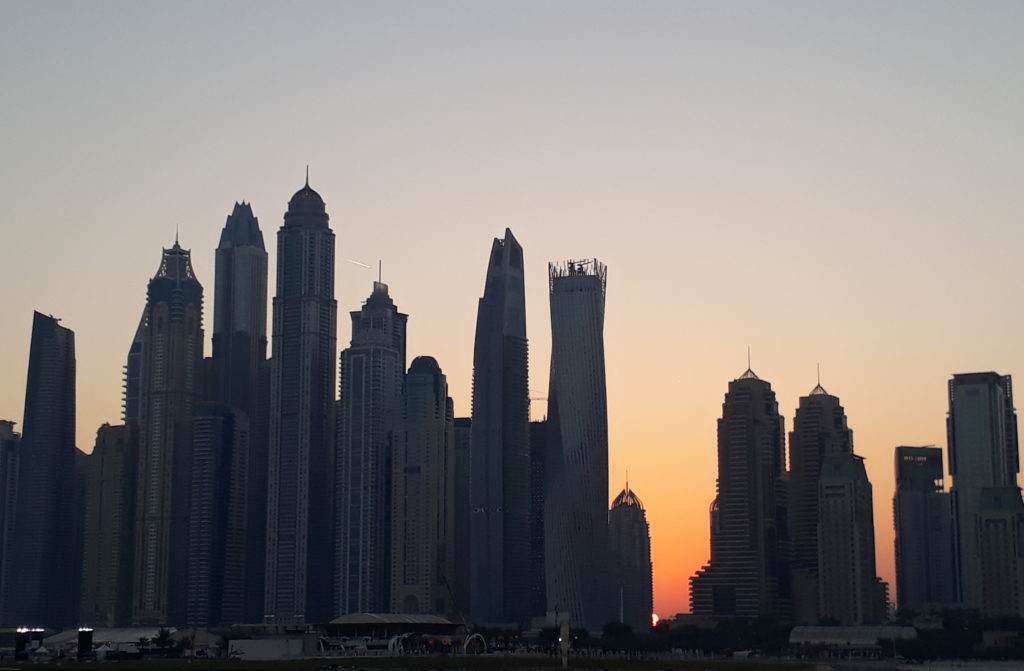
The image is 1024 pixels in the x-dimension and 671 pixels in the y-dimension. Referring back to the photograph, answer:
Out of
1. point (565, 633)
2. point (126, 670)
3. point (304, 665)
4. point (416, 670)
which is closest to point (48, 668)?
point (126, 670)

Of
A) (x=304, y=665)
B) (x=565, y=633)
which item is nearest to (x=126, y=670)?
(x=304, y=665)

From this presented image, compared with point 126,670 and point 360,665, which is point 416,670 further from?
point 126,670

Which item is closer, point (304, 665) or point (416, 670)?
point (416, 670)

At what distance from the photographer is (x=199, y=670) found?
191500mm

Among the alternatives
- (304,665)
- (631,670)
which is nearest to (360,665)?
(304,665)

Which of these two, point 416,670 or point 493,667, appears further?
point 493,667

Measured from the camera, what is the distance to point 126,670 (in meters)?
190

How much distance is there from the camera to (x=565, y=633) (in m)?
199

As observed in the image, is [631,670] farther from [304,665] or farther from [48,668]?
[48,668]

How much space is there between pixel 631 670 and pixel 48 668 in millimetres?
71969

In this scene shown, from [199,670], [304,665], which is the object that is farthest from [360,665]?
[199,670]

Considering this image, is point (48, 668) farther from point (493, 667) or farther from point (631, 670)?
point (631, 670)

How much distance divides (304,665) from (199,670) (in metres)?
13.7

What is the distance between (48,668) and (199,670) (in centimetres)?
2043
